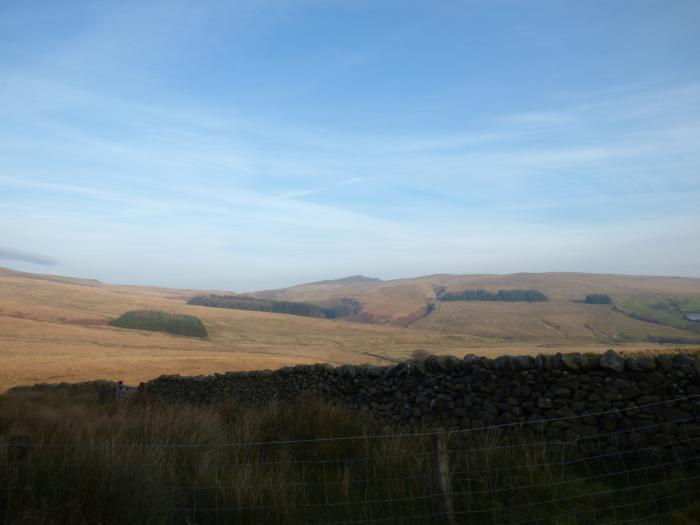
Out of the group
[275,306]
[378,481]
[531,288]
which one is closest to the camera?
[378,481]

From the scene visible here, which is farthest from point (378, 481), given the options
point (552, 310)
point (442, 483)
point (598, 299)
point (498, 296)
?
point (498, 296)

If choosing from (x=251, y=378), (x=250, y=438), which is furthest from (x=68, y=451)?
(x=251, y=378)

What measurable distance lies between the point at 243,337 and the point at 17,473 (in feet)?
256

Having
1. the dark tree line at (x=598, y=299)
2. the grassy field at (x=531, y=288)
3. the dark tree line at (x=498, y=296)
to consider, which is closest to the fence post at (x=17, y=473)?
the grassy field at (x=531, y=288)

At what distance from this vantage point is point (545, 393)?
8.09 metres

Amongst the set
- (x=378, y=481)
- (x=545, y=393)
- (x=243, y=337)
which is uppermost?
(x=545, y=393)

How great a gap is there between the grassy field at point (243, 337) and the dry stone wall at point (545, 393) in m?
25.0

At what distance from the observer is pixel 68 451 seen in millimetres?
5637

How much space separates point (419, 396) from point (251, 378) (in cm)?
663

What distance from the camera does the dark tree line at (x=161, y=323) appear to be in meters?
80.5

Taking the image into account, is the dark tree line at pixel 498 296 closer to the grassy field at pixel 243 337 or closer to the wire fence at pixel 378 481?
the grassy field at pixel 243 337

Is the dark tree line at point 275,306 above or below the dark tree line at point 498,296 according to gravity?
below

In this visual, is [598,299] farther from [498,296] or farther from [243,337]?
[243,337]

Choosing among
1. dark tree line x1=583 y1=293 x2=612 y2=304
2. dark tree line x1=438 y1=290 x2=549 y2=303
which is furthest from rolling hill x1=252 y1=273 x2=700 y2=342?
dark tree line x1=438 y1=290 x2=549 y2=303
